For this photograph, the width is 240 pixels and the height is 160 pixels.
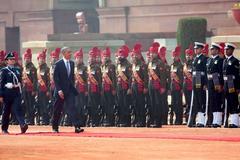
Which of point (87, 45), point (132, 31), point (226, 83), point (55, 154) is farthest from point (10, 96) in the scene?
point (132, 31)

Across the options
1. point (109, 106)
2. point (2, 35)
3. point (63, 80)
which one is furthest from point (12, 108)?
point (2, 35)

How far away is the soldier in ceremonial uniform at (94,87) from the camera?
3644 centimetres

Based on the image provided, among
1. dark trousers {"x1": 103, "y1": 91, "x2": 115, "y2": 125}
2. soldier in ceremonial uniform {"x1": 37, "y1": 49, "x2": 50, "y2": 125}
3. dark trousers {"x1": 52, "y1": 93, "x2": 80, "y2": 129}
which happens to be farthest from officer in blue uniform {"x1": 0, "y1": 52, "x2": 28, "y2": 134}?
soldier in ceremonial uniform {"x1": 37, "y1": 49, "x2": 50, "y2": 125}

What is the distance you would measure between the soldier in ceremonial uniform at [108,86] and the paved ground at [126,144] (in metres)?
3.41

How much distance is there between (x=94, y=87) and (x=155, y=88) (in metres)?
2.24

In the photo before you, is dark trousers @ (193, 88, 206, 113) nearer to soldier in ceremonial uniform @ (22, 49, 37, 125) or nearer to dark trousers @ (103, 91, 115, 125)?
dark trousers @ (103, 91, 115, 125)

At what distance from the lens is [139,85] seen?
35.3 m

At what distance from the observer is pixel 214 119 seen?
3306cm

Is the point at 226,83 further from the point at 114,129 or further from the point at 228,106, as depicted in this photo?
the point at 114,129

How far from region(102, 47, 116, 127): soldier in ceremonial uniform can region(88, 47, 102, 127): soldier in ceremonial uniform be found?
0.19m

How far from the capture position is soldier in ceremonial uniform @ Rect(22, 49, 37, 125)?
38188 millimetres

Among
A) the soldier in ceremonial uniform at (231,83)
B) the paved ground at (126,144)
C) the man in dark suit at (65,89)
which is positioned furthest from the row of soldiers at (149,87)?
the man in dark suit at (65,89)

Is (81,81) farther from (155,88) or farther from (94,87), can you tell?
(155,88)

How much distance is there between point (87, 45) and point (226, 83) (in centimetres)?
1546
